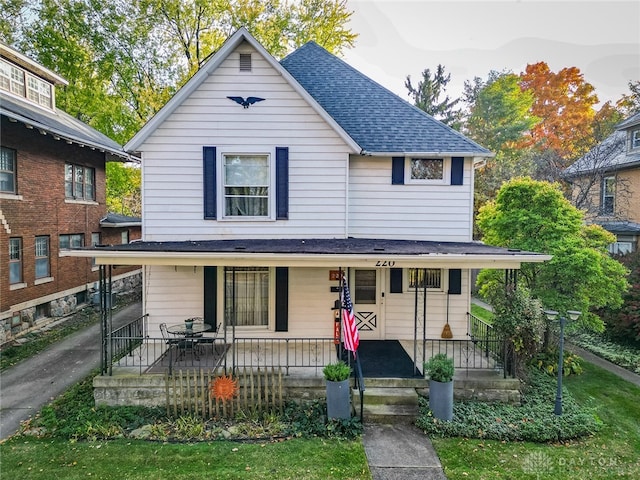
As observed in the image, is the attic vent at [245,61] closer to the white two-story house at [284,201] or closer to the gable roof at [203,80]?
the white two-story house at [284,201]

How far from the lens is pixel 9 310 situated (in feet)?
38.0

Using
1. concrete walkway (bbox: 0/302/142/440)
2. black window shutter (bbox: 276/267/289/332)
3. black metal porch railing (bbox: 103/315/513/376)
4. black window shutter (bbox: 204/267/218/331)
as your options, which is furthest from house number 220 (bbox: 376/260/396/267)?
concrete walkway (bbox: 0/302/142/440)

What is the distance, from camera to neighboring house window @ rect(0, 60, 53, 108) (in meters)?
13.1

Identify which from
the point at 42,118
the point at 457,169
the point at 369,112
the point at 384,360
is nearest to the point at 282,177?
the point at 369,112

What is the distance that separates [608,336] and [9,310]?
20.8m

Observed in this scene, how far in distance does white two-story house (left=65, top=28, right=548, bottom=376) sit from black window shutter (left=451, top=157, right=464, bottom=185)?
30 millimetres

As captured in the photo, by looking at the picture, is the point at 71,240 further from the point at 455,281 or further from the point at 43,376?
the point at 455,281

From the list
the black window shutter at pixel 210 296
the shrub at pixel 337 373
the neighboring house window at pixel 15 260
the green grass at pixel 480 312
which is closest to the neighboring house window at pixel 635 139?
the green grass at pixel 480 312

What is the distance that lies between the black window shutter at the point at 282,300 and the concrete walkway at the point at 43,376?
523 centimetres

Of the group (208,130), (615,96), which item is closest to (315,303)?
(208,130)

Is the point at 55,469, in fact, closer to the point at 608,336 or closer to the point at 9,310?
the point at 9,310

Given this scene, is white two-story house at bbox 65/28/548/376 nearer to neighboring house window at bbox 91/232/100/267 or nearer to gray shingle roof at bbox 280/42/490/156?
gray shingle roof at bbox 280/42/490/156

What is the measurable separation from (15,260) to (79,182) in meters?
5.09

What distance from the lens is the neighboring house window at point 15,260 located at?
1188 cm
